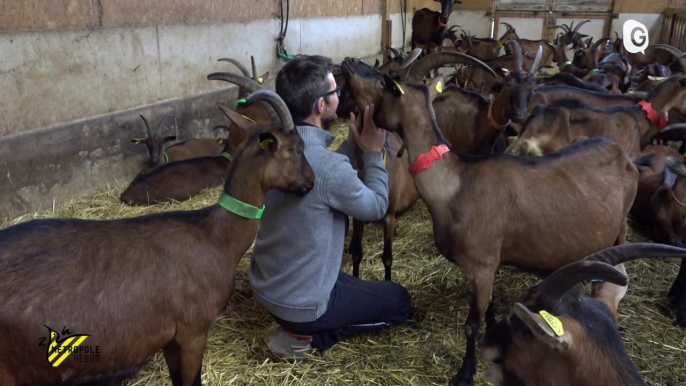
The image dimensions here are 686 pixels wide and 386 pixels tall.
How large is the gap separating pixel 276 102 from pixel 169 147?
4.42 metres

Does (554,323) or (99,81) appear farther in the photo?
(99,81)

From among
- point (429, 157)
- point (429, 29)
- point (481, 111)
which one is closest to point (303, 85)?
point (429, 157)

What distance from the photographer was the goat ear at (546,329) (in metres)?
1.60

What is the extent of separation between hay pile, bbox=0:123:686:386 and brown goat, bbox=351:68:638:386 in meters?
0.37

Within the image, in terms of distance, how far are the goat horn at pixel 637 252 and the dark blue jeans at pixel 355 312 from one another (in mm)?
1492

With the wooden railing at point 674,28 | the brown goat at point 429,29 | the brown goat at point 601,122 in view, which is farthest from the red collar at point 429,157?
the wooden railing at point 674,28

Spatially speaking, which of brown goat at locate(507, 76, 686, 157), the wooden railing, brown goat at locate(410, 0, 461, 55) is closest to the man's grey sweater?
brown goat at locate(507, 76, 686, 157)

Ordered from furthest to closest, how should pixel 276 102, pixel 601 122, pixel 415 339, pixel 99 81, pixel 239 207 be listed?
pixel 99 81, pixel 601 122, pixel 415 339, pixel 239 207, pixel 276 102

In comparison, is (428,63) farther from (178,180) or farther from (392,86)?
(178,180)

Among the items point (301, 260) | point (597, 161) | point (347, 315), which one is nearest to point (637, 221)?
point (597, 161)

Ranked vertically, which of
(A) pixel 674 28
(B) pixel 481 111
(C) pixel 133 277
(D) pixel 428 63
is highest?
(A) pixel 674 28

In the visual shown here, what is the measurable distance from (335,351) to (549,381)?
159 centimetres

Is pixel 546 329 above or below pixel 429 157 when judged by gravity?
below

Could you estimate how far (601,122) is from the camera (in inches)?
187
